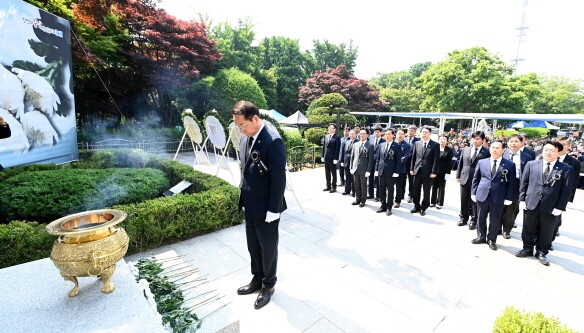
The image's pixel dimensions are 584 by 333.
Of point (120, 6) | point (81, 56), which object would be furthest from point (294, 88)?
point (81, 56)

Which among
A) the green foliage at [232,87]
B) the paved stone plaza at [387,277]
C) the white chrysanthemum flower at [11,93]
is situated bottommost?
the paved stone plaza at [387,277]

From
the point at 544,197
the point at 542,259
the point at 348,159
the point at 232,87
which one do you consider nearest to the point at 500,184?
the point at 544,197

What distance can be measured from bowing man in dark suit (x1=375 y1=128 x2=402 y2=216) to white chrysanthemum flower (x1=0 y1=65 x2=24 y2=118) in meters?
9.09

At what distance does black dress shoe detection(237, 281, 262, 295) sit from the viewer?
311 cm

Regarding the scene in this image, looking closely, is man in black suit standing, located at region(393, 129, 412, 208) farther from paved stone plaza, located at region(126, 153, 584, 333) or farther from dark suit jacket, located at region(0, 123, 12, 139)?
dark suit jacket, located at region(0, 123, 12, 139)

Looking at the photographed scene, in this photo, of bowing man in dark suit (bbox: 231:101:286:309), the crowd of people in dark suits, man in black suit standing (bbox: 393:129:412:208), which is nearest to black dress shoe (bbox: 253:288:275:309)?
bowing man in dark suit (bbox: 231:101:286:309)

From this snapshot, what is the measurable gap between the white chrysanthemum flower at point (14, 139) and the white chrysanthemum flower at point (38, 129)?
14 cm

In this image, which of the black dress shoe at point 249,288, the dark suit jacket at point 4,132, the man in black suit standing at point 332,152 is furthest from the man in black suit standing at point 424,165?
the dark suit jacket at point 4,132

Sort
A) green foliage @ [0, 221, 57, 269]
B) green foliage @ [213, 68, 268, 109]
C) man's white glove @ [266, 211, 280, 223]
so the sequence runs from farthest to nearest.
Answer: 1. green foliage @ [213, 68, 268, 109]
2. green foliage @ [0, 221, 57, 269]
3. man's white glove @ [266, 211, 280, 223]

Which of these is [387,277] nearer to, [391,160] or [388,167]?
[388,167]

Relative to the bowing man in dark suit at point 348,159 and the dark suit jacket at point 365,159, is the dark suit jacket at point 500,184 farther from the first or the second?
the bowing man in dark suit at point 348,159

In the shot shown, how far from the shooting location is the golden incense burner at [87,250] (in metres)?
2.00

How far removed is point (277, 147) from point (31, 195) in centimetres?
463

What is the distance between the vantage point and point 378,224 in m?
5.45
